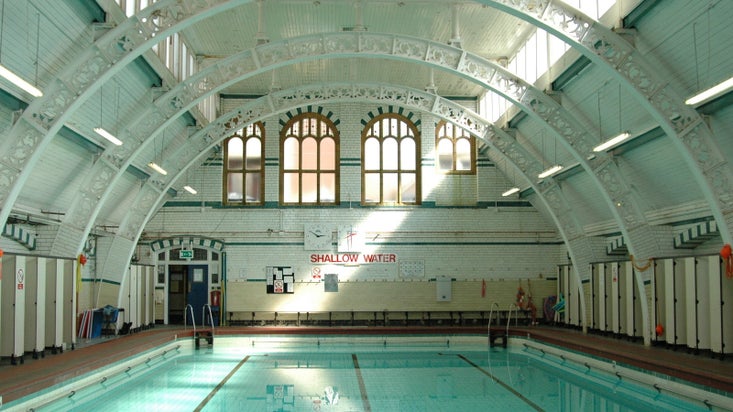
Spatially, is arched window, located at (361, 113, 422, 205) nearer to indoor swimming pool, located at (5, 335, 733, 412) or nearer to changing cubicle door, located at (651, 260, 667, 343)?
indoor swimming pool, located at (5, 335, 733, 412)

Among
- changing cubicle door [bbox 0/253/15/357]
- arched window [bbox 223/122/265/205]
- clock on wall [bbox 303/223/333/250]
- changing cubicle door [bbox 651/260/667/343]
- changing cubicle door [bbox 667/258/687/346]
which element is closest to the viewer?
changing cubicle door [bbox 0/253/15/357]

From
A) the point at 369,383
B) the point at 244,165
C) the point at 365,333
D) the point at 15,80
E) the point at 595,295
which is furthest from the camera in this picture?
the point at 244,165

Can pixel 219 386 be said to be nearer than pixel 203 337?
Yes

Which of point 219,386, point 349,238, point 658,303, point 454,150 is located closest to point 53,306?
point 219,386

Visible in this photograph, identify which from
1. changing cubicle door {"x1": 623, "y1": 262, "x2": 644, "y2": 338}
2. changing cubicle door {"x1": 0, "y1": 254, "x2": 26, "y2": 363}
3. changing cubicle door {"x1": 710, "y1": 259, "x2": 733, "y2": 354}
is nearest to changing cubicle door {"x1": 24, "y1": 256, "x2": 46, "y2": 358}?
changing cubicle door {"x1": 0, "y1": 254, "x2": 26, "y2": 363}

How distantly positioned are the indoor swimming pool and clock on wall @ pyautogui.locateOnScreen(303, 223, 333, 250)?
18.7 feet

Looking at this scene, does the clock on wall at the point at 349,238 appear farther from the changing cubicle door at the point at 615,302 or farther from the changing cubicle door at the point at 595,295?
the changing cubicle door at the point at 615,302

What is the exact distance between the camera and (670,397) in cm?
1217

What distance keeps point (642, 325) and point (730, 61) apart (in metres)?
8.02

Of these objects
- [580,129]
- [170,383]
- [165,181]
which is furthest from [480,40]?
[170,383]

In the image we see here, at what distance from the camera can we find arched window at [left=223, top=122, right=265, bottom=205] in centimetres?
2556

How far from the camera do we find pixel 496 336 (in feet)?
69.4

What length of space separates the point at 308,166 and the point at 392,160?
3.17 meters

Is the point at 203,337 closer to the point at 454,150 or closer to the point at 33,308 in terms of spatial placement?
the point at 33,308
